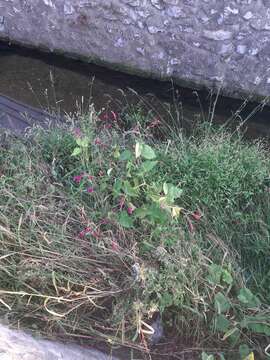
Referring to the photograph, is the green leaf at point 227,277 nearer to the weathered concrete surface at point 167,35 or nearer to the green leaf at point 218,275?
the green leaf at point 218,275

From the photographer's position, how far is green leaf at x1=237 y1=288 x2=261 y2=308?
7.70ft

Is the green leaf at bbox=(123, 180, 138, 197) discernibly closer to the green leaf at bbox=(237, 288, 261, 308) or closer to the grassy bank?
the grassy bank

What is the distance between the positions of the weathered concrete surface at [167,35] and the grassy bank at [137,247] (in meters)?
1.22

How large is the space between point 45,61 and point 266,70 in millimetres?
2391

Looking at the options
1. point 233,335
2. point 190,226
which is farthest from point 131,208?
point 233,335

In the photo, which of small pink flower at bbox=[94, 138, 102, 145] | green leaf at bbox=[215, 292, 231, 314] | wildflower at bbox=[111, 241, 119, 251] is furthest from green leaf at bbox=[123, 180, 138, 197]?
green leaf at bbox=[215, 292, 231, 314]

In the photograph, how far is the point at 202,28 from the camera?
4.07 m

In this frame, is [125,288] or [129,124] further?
[129,124]

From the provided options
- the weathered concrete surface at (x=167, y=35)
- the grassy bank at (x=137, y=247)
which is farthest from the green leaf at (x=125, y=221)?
the weathered concrete surface at (x=167, y=35)

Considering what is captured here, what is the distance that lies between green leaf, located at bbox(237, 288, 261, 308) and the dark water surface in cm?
216

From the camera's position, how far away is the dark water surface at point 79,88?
4.41 m

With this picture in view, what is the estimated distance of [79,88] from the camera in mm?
4895

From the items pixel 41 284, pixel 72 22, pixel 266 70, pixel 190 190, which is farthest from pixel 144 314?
pixel 72 22

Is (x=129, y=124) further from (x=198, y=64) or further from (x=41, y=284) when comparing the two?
(x=41, y=284)
